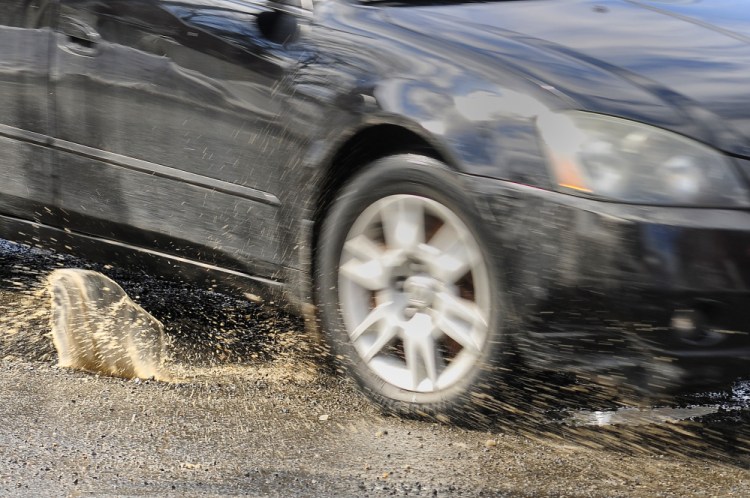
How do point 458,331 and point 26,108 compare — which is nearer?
point 458,331

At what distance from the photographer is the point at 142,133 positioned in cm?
410

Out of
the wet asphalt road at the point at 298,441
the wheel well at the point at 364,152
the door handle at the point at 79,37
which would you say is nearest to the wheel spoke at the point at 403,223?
the wheel well at the point at 364,152

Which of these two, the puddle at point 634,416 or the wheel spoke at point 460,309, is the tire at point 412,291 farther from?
the puddle at point 634,416

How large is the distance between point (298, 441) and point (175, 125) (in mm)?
1189

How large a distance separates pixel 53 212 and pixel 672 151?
233 cm

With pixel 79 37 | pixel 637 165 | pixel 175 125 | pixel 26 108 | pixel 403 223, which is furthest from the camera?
pixel 26 108

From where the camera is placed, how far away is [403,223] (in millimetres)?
3605

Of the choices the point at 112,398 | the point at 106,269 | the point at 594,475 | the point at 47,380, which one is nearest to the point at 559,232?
the point at 594,475

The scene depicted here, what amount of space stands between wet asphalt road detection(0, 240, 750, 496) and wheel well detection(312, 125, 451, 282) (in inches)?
23.8

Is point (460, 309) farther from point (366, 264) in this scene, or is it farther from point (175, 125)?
point (175, 125)

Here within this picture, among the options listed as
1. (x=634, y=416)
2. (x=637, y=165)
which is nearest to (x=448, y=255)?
(x=637, y=165)

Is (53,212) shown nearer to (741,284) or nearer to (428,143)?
(428,143)

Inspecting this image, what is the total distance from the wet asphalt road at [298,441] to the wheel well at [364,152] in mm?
605

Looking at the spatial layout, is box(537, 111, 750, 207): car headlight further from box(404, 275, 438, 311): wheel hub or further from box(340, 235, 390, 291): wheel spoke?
box(340, 235, 390, 291): wheel spoke
